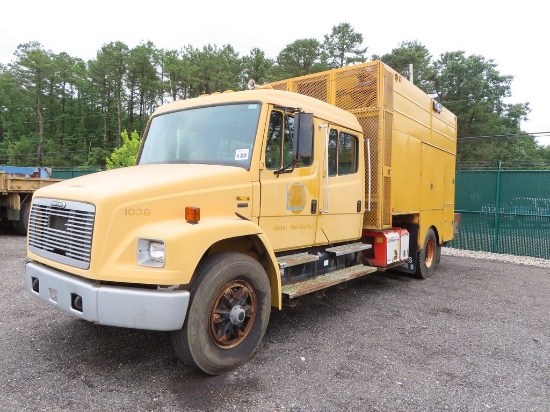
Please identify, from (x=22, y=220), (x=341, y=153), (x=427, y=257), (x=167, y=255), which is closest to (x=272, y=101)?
(x=341, y=153)

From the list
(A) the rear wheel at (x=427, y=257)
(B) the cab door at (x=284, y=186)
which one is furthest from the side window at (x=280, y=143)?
→ (A) the rear wheel at (x=427, y=257)

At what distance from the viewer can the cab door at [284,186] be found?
387 cm

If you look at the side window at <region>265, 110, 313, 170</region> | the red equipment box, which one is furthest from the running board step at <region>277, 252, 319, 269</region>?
the red equipment box

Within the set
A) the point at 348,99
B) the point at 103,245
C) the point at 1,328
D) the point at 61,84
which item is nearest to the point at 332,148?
the point at 348,99

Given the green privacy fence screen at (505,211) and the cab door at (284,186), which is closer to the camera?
the cab door at (284,186)

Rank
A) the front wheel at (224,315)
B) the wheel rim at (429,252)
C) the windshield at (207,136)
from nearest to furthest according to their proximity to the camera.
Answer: the front wheel at (224,315) < the windshield at (207,136) < the wheel rim at (429,252)

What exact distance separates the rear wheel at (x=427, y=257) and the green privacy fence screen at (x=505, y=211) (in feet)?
12.2

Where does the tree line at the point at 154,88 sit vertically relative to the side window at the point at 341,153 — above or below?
above

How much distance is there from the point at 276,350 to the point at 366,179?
2940mm

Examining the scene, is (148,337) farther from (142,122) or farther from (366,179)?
(142,122)

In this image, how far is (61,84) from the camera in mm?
54438

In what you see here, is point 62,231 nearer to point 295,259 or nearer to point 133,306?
point 133,306

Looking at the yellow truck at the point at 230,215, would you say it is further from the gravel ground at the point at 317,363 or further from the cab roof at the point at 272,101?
the gravel ground at the point at 317,363

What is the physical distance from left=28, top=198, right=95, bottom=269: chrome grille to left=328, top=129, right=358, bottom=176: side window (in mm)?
2897
